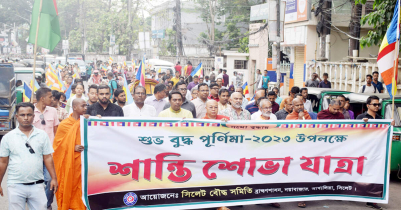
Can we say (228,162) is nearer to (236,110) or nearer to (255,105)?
(236,110)

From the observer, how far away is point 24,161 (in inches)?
181

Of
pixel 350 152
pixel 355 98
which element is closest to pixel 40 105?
pixel 350 152

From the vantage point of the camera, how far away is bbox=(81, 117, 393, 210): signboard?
5.67 metres

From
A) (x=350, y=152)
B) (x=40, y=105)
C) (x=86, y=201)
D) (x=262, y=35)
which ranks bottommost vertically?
(x=86, y=201)

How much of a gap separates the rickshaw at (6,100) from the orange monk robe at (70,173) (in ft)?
20.1

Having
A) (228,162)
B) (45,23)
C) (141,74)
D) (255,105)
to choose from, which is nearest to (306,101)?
(255,105)

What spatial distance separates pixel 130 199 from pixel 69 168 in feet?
2.76

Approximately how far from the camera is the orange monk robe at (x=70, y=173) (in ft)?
18.3

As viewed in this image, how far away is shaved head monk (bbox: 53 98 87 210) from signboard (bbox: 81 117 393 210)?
10cm

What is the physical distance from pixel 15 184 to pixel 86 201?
1182mm

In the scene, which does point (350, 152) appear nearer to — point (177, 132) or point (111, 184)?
point (177, 132)

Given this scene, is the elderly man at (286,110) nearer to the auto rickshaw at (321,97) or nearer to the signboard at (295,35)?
the auto rickshaw at (321,97)

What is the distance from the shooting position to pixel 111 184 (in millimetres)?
5668

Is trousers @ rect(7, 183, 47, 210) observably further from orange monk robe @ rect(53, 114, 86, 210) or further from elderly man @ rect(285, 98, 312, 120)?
elderly man @ rect(285, 98, 312, 120)
